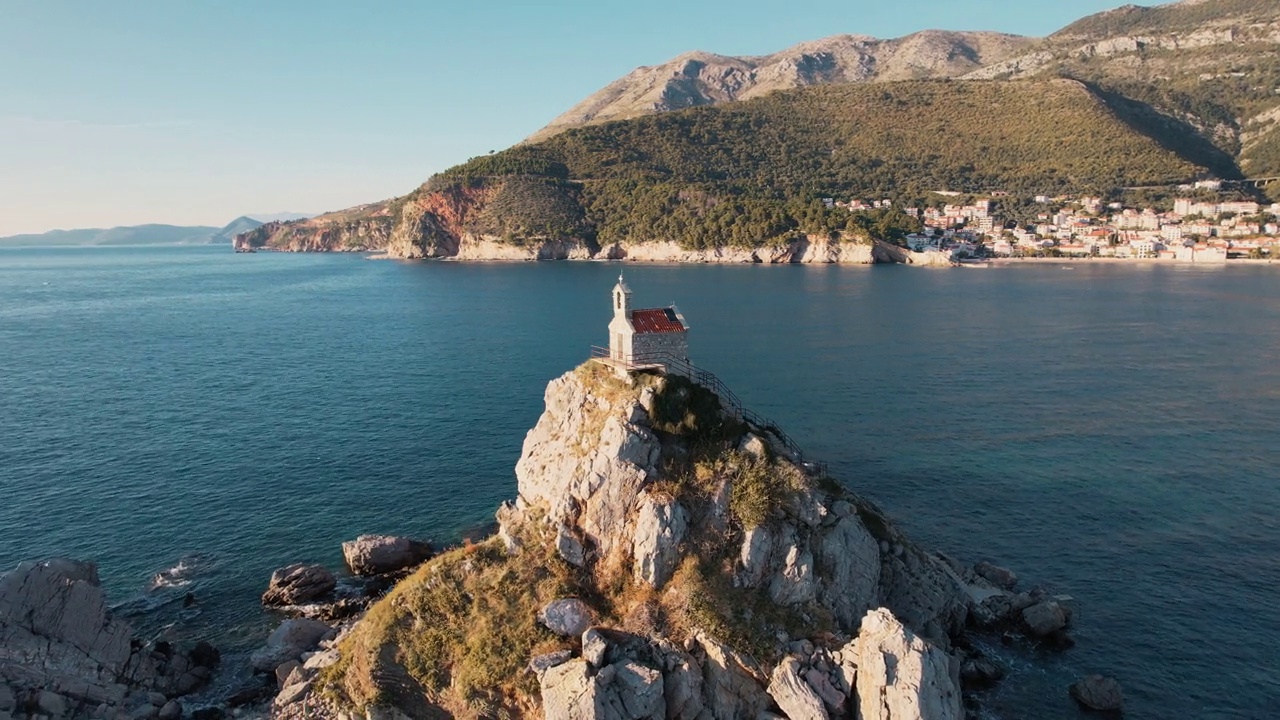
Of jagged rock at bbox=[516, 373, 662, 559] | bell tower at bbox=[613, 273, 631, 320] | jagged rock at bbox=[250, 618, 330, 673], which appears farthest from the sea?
bell tower at bbox=[613, 273, 631, 320]

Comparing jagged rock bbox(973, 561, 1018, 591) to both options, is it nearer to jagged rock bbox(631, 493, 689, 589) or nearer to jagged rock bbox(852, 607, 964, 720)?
jagged rock bbox(852, 607, 964, 720)

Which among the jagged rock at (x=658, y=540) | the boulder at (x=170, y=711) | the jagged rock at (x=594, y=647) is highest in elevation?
the jagged rock at (x=658, y=540)

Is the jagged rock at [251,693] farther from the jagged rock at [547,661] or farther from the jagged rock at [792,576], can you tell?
the jagged rock at [792,576]

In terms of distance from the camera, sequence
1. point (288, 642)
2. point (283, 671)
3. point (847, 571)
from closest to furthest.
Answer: point (283, 671) → point (847, 571) → point (288, 642)

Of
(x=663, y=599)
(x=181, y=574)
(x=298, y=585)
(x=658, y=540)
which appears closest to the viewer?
(x=663, y=599)

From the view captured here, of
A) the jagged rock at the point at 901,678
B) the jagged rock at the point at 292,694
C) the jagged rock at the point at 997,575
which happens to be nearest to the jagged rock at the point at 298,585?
the jagged rock at the point at 292,694

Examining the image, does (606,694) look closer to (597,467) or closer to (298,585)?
(597,467)

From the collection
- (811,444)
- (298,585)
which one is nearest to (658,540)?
(298,585)
